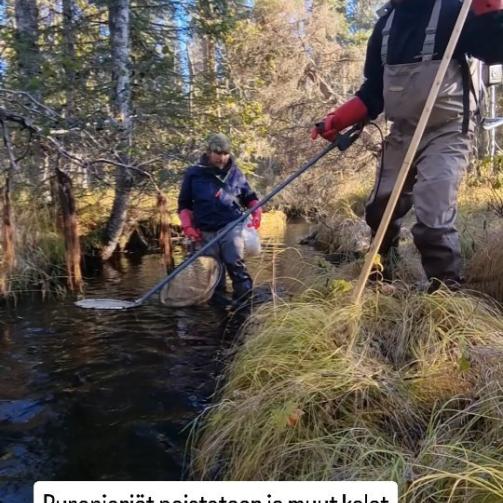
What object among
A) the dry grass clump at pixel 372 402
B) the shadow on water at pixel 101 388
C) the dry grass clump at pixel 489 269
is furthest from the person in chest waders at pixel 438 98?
the shadow on water at pixel 101 388

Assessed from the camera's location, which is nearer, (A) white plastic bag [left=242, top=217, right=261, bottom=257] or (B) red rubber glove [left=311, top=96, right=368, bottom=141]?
(B) red rubber glove [left=311, top=96, right=368, bottom=141]

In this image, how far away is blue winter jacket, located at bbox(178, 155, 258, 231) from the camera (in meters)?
6.04

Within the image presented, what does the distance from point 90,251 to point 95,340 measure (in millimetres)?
4823

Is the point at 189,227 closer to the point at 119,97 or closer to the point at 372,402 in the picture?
the point at 119,97

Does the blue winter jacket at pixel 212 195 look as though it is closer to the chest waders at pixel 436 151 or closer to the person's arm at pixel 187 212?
the person's arm at pixel 187 212

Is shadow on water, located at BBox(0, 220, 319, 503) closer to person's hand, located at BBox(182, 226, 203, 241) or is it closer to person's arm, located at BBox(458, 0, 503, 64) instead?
person's hand, located at BBox(182, 226, 203, 241)

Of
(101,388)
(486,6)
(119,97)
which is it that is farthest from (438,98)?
(119,97)

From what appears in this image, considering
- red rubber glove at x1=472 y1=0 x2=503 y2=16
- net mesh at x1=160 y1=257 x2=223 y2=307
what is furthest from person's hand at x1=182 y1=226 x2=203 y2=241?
red rubber glove at x1=472 y1=0 x2=503 y2=16

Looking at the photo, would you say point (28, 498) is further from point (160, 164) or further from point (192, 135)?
point (192, 135)

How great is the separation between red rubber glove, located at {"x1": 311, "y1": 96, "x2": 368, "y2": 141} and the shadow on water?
3.52 ft

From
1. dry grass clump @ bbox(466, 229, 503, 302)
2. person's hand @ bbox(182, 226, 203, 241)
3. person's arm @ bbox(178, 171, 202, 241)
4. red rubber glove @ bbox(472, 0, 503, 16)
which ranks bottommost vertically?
dry grass clump @ bbox(466, 229, 503, 302)

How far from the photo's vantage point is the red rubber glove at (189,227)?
6.09 meters

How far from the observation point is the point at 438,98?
3.50 m

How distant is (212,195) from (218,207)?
154 millimetres
